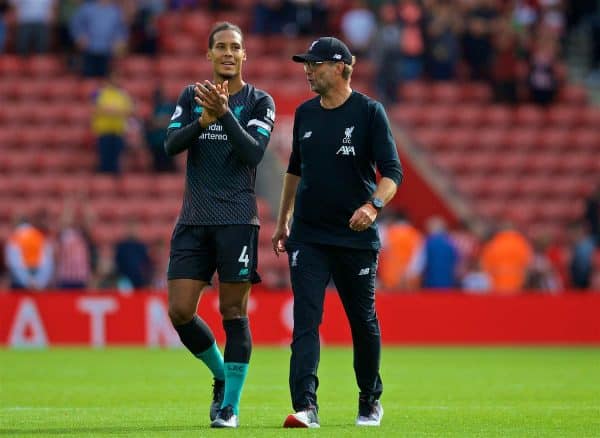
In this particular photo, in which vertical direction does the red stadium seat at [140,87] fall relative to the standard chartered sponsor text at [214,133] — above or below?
above

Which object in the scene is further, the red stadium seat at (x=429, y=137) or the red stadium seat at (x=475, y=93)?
the red stadium seat at (x=475, y=93)

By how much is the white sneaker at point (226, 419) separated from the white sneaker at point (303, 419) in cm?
33

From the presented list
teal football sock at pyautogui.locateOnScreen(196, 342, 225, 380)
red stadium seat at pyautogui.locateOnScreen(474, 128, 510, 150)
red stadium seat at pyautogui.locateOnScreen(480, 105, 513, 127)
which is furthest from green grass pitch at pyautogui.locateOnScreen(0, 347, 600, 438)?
red stadium seat at pyautogui.locateOnScreen(480, 105, 513, 127)

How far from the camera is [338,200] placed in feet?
30.9

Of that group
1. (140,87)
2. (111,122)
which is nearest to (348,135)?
(111,122)

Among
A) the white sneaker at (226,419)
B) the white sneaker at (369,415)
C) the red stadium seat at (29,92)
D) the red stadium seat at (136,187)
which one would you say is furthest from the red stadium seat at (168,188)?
the white sneaker at (226,419)

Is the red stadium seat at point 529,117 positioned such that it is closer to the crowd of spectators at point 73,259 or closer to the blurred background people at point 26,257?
the crowd of spectators at point 73,259

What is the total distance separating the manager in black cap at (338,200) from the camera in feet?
30.5

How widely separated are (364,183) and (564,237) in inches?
675

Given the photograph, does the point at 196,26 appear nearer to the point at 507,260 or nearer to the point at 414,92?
the point at 414,92

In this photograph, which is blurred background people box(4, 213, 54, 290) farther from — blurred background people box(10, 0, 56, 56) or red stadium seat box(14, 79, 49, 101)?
blurred background people box(10, 0, 56, 56)

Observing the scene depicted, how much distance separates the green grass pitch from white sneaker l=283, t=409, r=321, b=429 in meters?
0.08

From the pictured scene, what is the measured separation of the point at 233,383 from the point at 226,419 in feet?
0.76

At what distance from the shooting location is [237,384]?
30.6 feet
